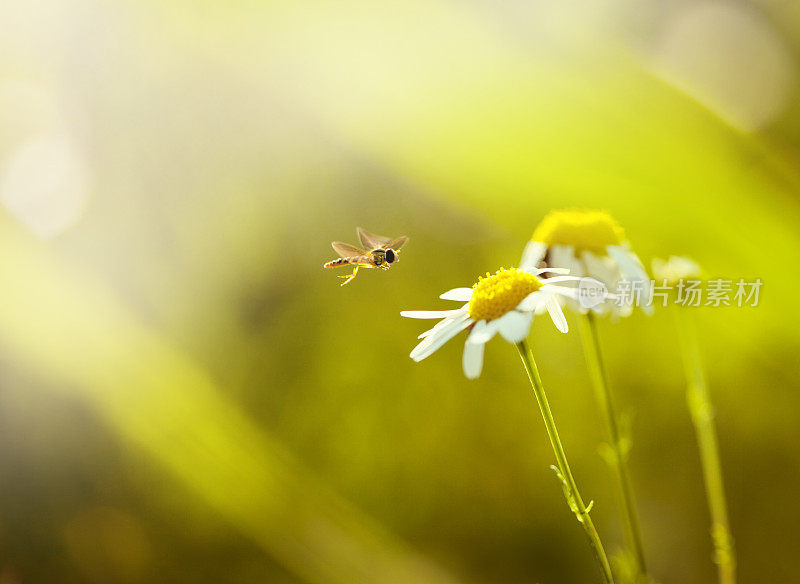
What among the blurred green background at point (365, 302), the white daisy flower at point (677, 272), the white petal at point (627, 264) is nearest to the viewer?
the white petal at point (627, 264)

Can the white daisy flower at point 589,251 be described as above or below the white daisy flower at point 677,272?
below

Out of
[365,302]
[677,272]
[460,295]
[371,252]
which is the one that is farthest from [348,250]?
[365,302]

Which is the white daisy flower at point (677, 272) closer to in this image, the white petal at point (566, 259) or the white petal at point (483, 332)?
the white petal at point (566, 259)

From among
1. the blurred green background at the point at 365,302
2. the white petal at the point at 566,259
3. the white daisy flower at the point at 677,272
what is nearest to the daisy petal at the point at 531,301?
the white petal at the point at 566,259

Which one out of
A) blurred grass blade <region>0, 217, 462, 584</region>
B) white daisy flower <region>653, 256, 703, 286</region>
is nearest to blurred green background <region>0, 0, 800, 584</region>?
blurred grass blade <region>0, 217, 462, 584</region>

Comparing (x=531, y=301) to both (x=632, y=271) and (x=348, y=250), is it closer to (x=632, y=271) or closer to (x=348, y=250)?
(x=348, y=250)

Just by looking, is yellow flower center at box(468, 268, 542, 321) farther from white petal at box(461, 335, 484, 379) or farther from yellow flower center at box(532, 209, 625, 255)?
yellow flower center at box(532, 209, 625, 255)
